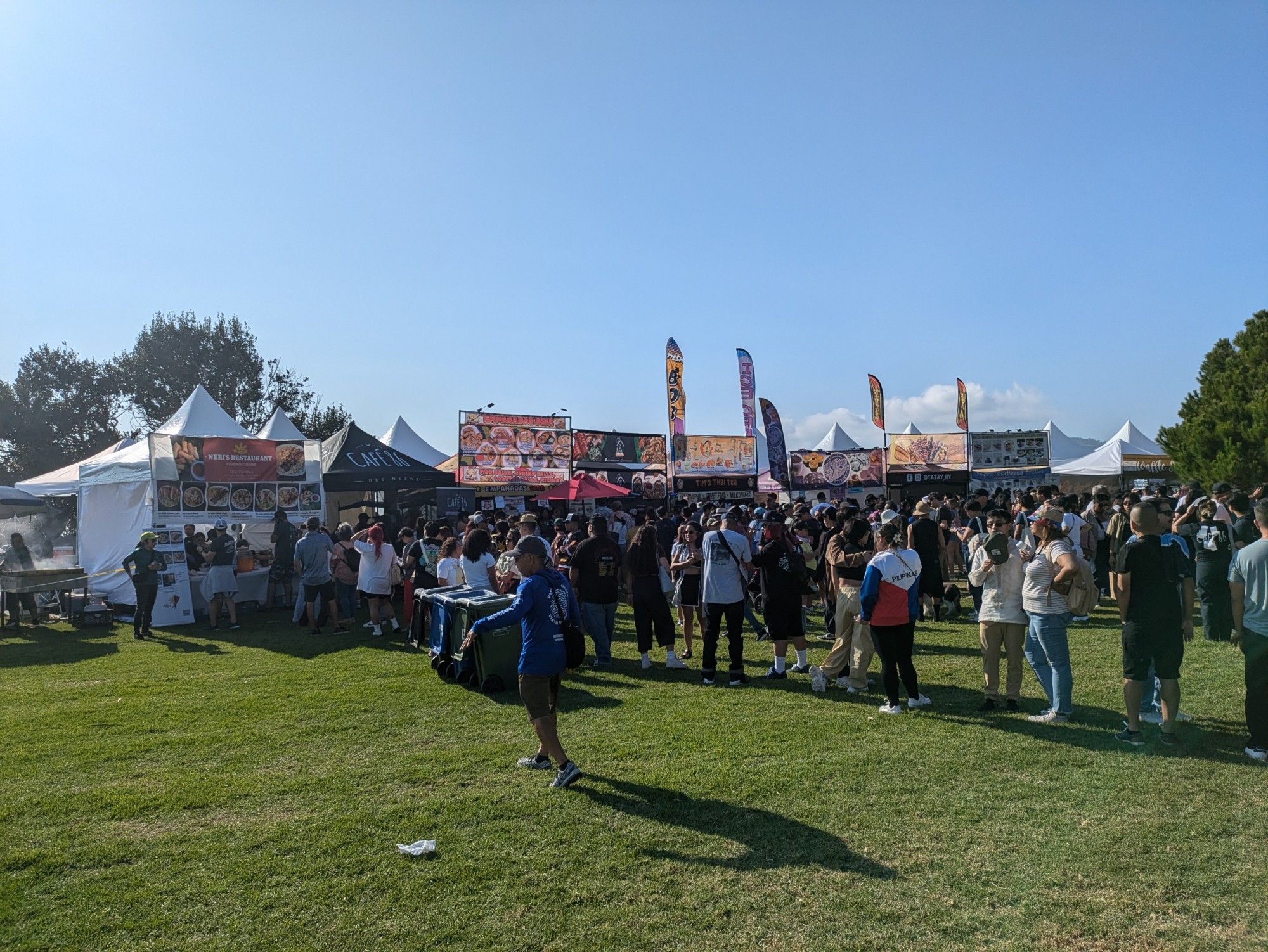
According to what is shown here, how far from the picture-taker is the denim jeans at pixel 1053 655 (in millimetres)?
6516

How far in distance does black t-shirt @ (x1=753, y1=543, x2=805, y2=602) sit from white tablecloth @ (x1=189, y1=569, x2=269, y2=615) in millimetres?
11062

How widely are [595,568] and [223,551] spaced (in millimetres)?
8510

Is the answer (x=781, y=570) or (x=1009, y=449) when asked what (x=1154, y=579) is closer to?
(x=781, y=570)

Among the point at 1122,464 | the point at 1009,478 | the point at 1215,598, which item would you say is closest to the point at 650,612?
the point at 1215,598

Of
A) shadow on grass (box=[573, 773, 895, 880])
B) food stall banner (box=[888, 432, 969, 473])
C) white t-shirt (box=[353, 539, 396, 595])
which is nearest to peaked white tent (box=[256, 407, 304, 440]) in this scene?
white t-shirt (box=[353, 539, 396, 595])

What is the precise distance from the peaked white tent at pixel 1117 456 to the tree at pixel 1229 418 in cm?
378

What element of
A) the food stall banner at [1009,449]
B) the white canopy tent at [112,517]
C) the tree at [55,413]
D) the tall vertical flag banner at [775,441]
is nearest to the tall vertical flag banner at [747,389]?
the tall vertical flag banner at [775,441]

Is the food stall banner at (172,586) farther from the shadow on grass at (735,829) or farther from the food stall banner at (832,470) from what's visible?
the food stall banner at (832,470)

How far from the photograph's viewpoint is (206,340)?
171 ft

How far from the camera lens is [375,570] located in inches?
490

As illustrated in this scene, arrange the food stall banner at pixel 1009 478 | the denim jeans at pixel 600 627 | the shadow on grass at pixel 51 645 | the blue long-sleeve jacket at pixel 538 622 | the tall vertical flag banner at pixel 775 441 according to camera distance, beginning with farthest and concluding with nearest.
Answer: the food stall banner at pixel 1009 478, the tall vertical flag banner at pixel 775 441, the shadow on grass at pixel 51 645, the denim jeans at pixel 600 627, the blue long-sleeve jacket at pixel 538 622

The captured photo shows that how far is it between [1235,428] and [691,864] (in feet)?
98.2

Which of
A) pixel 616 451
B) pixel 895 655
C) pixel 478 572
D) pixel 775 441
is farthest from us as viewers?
pixel 616 451

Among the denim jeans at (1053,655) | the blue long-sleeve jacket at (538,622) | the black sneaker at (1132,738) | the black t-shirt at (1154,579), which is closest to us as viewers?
the blue long-sleeve jacket at (538,622)
